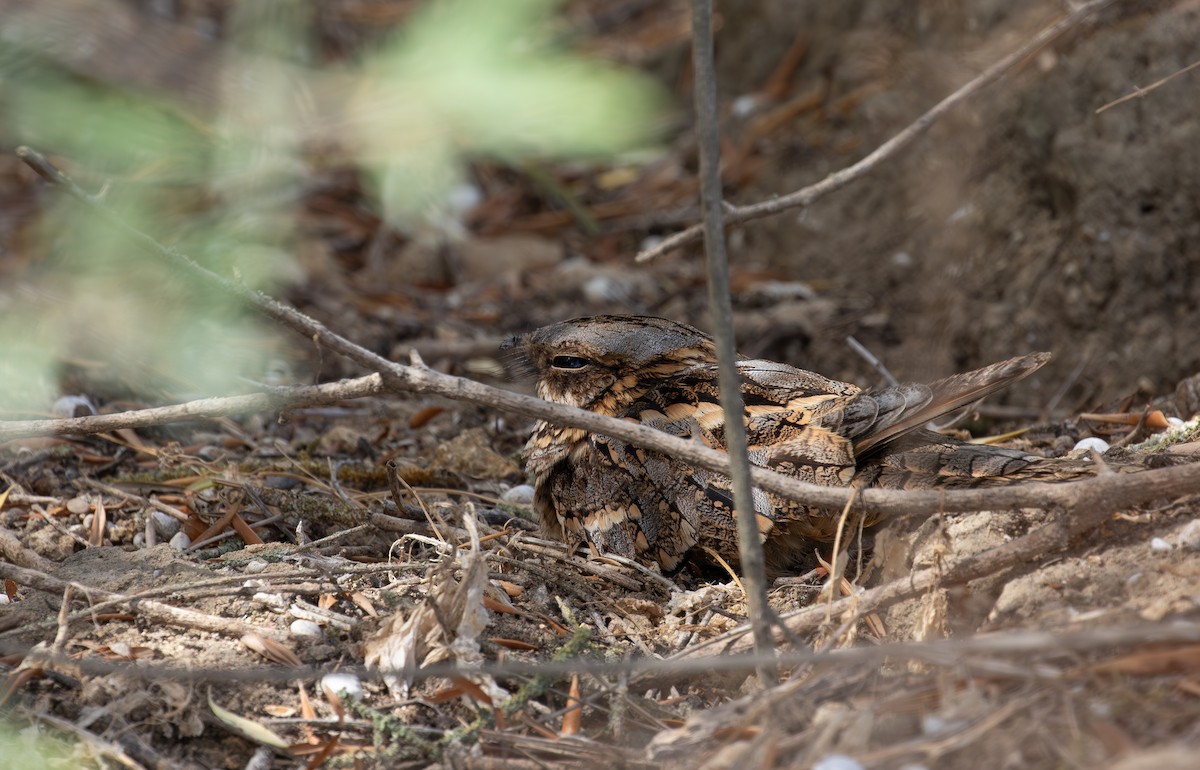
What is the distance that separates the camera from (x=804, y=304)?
4984 millimetres

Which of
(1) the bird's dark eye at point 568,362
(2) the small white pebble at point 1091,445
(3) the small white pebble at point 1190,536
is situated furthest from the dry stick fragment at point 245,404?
(2) the small white pebble at point 1091,445

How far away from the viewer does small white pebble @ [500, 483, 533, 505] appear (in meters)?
3.41

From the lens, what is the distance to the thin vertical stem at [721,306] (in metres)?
1.83

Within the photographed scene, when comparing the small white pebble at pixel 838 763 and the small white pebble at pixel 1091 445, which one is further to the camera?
the small white pebble at pixel 1091 445

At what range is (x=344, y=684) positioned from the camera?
2.27m

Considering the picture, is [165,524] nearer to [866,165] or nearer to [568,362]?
[568,362]

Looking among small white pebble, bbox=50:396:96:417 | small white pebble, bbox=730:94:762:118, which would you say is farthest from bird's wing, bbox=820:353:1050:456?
small white pebble, bbox=730:94:762:118

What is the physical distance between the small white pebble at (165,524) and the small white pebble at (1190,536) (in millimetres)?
2396

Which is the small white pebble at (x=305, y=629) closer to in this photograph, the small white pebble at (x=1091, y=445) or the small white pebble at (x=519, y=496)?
the small white pebble at (x=519, y=496)

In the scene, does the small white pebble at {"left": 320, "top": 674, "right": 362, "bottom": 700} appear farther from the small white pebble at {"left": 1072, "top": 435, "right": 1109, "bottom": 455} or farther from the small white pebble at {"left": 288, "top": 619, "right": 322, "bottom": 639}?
the small white pebble at {"left": 1072, "top": 435, "right": 1109, "bottom": 455}

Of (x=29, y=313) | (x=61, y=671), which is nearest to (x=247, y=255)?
(x=29, y=313)

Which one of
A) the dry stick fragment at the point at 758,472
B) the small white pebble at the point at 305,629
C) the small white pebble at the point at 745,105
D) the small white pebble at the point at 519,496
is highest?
the small white pebble at the point at 745,105

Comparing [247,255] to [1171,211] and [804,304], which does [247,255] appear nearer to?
[804,304]

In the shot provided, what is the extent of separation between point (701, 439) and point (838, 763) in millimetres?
1010
